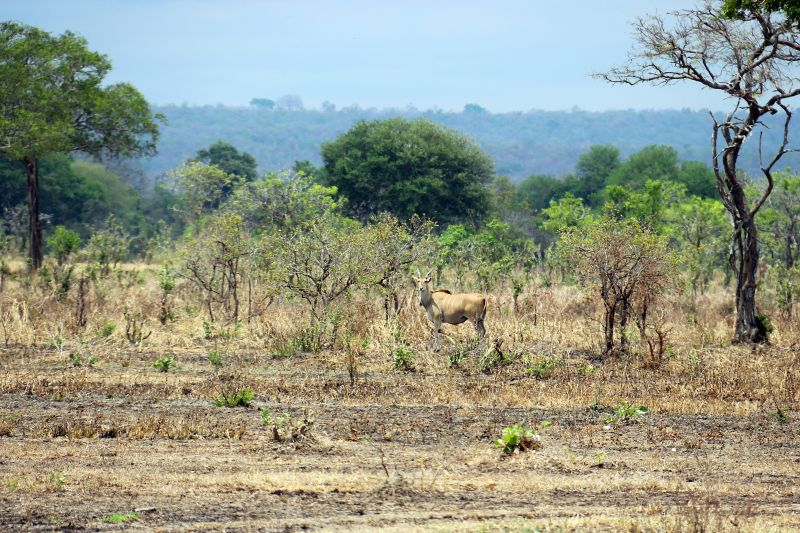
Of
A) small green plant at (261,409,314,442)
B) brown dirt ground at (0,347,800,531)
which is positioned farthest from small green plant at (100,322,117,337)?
small green plant at (261,409,314,442)

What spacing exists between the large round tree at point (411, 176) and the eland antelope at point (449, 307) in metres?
24.2

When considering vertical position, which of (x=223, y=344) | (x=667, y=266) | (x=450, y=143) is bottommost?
(x=223, y=344)

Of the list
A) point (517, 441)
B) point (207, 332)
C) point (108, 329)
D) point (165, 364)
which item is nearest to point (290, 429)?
point (517, 441)

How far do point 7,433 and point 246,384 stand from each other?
4.08m

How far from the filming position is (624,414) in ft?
40.5

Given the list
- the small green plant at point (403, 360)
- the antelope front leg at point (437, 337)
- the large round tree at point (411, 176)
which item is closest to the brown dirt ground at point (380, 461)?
the small green plant at point (403, 360)

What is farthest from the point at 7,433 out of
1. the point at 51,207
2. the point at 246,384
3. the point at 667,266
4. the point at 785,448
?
the point at 51,207

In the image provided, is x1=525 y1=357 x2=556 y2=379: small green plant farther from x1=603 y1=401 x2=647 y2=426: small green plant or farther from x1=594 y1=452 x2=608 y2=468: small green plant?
x1=594 y1=452 x2=608 y2=468: small green plant

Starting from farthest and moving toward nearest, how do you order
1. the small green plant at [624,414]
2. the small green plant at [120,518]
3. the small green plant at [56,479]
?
the small green plant at [624,414]
the small green plant at [56,479]
the small green plant at [120,518]

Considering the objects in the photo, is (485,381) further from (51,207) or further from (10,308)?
(51,207)

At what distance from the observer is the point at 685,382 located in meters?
15.0

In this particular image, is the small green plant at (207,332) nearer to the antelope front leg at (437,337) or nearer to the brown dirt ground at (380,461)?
the antelope front leg at (437,337)

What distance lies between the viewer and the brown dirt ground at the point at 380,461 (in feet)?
27.2

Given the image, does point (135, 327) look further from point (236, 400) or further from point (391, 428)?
point (391, 428)
